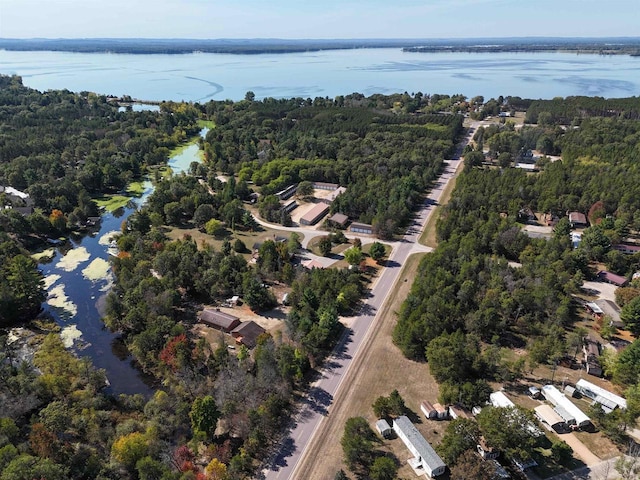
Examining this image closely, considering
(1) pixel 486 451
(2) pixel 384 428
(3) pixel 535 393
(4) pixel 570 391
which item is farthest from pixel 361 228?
(1) pixel 486 451

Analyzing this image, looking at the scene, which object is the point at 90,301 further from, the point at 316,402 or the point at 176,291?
the point at 316,402

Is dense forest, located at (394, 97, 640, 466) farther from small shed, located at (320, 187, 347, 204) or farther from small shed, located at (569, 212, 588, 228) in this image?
small shed, located at (320, 187, 347, 204)

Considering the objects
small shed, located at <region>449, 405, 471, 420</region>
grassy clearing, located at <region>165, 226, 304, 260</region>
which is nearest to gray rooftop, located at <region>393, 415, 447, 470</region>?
small shed, located at <region>449, 405, 471, 420</region>

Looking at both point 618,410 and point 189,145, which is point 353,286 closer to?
point 618,410

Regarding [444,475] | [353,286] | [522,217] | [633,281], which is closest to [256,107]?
[522,217]

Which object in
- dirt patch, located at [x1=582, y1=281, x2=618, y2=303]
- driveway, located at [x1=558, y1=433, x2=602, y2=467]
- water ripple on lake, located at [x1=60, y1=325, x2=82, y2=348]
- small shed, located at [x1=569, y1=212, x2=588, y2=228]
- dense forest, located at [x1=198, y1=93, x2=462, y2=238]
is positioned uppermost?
dense forest, located at [x1=198, y1=93, x2=462, y2=238]

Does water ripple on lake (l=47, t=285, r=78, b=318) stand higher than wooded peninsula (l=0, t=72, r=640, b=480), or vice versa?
wooded peninsula (l=0, t=72, r=640, b=480)
